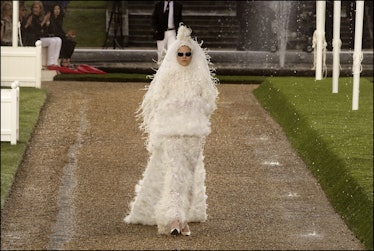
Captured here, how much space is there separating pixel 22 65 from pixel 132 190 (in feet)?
36.8

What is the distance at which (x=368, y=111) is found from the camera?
23.7m

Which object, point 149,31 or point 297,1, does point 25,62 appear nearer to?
point 149,31

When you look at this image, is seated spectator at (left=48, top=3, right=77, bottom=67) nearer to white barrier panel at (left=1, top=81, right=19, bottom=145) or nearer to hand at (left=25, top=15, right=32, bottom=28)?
hand at (left=25, top=15, right=32, bottom=28)

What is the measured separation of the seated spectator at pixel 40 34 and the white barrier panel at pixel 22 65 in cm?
294

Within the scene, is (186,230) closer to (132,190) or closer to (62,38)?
(132,190)

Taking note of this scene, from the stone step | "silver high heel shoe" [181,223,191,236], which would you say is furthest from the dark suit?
"silver high heel shoe" [181,223,191,236]

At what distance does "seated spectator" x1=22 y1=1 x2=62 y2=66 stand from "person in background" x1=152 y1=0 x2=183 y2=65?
1.94 metres

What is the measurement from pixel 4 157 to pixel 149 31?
22749 millimetres

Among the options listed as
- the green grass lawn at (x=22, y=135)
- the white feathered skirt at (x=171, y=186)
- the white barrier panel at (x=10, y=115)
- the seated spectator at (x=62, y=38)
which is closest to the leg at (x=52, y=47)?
the seated spectator at (x=62, y=38)

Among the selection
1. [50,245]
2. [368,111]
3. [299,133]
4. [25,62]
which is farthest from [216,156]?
[25,62]

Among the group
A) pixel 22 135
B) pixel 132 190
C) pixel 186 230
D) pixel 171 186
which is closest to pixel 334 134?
pixel 22 135

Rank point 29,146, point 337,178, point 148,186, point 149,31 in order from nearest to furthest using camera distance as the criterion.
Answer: point 148,186 → point 337,178 → point 29,146 → point 149,31

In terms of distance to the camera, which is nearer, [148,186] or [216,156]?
[148,186]

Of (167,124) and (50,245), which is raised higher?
(167,124)
